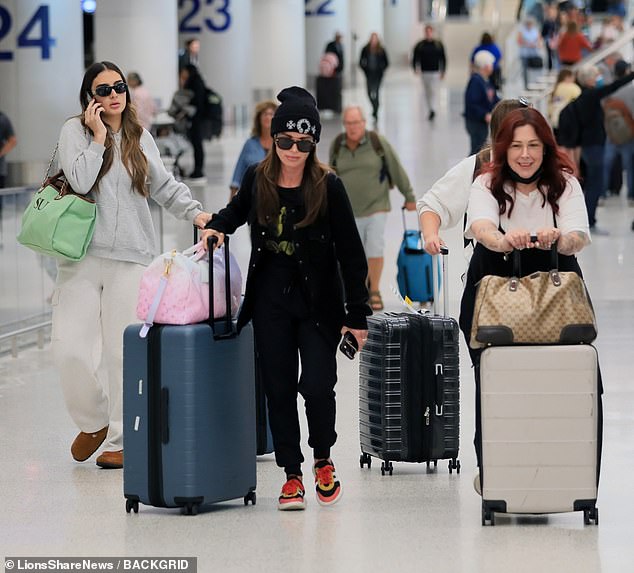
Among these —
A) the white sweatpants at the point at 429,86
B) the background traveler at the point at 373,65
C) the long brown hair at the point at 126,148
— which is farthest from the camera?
the white sweatpants at the point at 429,86

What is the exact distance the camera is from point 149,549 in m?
5.67

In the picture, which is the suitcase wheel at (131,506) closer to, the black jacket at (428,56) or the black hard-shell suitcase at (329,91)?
the black jacket at (428,56)

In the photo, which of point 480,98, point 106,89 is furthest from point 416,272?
point 480,98

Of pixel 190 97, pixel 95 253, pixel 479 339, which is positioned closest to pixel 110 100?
pixel 95 253

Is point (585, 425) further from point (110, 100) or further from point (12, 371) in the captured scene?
point (12, 371)

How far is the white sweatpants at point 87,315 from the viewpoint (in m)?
6.94

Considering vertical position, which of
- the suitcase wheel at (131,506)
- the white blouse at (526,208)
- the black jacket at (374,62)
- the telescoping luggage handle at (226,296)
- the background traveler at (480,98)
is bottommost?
the suitcase wheel at (131,506)

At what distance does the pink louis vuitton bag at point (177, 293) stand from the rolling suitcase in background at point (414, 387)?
95cm

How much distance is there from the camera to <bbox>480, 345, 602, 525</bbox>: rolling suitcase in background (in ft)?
18.9

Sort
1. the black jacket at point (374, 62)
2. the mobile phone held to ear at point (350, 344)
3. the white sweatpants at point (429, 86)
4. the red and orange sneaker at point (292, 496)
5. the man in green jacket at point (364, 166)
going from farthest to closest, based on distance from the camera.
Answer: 1. the black jacket at point (374, 62)
2. the white sweatpants at point (429, 86)
3. the man in green jacket at point (364, 166)
4. the red and orange sneaker at point (292, 496)
5. the mobile phone held to ear at point (350, 344)

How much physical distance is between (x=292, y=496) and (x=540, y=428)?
3.44 ft

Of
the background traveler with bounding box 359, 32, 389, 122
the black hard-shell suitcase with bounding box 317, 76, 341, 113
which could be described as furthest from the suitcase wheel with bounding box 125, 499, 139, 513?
the black hard-shell suitcase with bounding box 317, 76, 341, 113

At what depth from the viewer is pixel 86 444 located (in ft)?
23.6

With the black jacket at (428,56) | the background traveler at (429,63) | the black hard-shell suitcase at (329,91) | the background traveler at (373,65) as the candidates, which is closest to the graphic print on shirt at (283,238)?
the background traveler at (373,65)
